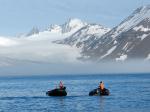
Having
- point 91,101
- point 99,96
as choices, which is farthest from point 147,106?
point 99,96

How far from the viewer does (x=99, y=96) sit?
125 m

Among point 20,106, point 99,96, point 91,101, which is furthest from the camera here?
point 99,96

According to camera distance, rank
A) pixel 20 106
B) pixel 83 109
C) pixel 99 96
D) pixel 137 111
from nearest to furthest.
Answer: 1. pixel 137 111
2. pixel 83 109
3. pixel 20 106
4. pixel 99 96

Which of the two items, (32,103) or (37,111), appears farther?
(32,103)

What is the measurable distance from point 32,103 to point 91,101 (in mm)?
11572

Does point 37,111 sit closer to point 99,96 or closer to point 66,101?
point 66,101

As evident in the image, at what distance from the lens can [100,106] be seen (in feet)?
329

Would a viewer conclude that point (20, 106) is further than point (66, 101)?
No

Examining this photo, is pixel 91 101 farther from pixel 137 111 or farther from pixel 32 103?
pixel 137 111

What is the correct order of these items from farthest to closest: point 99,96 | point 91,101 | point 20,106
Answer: point 99,96
point 91,101
point 20,106

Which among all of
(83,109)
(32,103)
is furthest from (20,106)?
(83,109)

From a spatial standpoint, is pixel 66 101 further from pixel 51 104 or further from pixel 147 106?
pixel 147 106

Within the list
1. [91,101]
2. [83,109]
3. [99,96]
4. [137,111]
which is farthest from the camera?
[99,96]

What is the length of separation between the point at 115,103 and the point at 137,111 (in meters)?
16.2
